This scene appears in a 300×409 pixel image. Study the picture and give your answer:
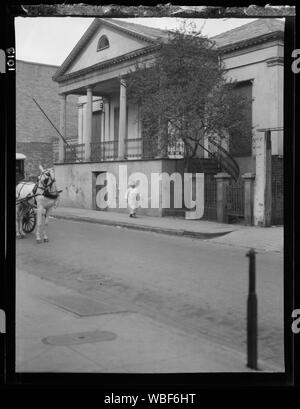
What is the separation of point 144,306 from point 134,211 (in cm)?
247

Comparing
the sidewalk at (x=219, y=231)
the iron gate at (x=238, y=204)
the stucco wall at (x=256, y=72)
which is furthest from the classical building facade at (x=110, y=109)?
the iron gate at (x=238, y=204)

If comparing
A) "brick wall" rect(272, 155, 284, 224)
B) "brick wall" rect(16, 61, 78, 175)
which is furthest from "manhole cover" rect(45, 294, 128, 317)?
"brick wall" rect(272, 155, 284, 224)

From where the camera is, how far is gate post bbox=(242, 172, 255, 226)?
1493cm

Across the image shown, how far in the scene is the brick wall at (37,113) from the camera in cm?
450

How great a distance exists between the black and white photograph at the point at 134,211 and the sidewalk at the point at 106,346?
0.06 ft

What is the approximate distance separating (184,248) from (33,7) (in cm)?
903

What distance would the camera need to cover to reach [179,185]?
245 inches

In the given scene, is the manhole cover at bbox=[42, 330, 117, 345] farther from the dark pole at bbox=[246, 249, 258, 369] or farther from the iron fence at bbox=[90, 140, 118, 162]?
the iron fence at bbox=[90, 140, 118, 162]

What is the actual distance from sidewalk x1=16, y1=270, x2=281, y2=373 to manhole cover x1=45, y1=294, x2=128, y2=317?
200mm

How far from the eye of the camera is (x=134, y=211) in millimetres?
5340

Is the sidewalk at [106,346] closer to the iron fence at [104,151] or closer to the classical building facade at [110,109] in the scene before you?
the classical building facade at [110,109]

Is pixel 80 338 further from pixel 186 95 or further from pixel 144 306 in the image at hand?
pixel 186 95
